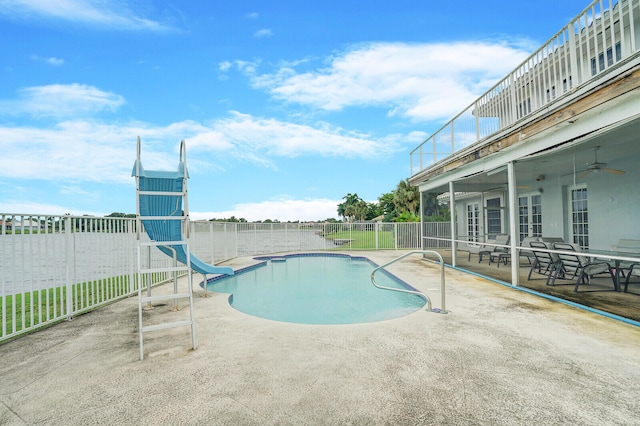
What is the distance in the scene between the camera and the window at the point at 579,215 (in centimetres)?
823

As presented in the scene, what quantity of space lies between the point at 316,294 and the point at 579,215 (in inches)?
283

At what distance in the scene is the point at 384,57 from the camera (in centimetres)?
1148

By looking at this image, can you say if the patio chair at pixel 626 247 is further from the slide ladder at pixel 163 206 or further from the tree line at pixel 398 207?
the slide ladder at pixel 163 206

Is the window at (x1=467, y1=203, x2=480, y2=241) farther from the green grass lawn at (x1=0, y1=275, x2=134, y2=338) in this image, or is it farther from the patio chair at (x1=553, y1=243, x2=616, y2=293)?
the green grass lawn at (x1=0, y1=275, x2=134, y2=338)

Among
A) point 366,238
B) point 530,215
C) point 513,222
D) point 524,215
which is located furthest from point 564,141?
point 366,238

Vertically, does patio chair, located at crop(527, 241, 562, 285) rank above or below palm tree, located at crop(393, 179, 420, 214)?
below

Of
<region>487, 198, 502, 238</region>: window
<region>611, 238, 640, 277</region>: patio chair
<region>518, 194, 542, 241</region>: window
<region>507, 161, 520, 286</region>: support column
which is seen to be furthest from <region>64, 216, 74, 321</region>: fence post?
<region>487, 198, 502, 238</region>: window

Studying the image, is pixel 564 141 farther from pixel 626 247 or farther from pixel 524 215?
pixel 524 215

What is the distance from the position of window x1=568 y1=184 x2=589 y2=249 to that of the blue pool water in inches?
199

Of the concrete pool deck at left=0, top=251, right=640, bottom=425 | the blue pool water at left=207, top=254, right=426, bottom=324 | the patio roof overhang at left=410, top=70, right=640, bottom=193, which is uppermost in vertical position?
the patio roof overhang at left=410, top=70, right=640, bottom=193

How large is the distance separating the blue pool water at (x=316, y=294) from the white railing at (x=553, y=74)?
4127 millimetres

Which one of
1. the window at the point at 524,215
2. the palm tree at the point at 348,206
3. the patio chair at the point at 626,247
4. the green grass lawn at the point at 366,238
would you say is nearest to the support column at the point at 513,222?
the patio chair at the point at 626,247

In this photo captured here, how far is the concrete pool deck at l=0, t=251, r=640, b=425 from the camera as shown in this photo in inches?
85.4

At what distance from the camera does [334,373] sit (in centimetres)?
273
